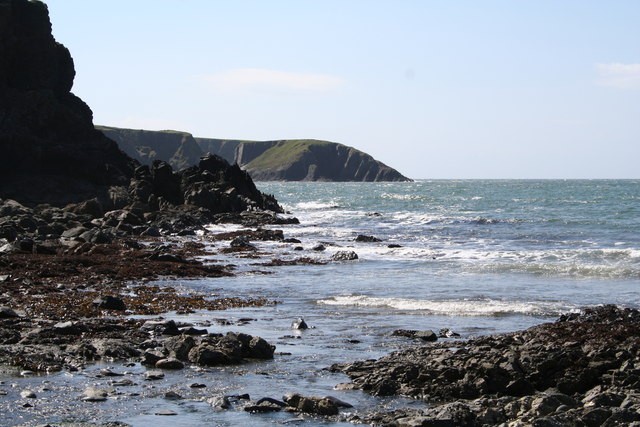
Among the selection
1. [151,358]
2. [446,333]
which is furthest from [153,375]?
[446,333]

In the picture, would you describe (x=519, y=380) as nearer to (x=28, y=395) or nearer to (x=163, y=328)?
(x=28, y=395)

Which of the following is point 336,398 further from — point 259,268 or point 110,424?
point 259,268

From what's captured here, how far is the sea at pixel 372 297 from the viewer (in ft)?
42.3

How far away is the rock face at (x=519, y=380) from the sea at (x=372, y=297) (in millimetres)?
725

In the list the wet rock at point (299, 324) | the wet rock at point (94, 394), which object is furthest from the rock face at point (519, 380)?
the wet rock at point (94, 394)

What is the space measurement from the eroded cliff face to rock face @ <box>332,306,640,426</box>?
6153 cm

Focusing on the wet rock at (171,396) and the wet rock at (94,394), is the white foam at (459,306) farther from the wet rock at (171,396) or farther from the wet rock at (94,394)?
the wet rock at (94,394)

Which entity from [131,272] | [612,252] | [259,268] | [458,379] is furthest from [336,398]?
[612,252]

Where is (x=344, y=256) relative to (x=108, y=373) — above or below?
above

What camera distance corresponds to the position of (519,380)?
507 inches

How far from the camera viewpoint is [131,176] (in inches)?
3398

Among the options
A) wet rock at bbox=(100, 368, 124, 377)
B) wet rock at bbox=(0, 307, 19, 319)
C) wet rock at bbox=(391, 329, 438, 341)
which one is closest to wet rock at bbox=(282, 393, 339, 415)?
wet rock at bbox=(100, 368, 124, 377)

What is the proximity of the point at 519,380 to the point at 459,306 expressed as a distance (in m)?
10.3

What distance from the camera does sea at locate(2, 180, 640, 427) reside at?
12.9 m
